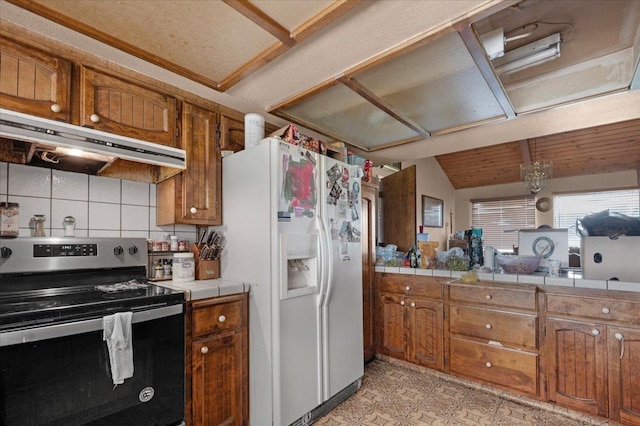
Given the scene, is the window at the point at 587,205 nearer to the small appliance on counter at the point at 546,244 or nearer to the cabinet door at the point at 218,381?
the small appliance on counter at the point at 546,244

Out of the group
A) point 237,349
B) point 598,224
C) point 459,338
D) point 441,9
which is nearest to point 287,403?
point 237,349

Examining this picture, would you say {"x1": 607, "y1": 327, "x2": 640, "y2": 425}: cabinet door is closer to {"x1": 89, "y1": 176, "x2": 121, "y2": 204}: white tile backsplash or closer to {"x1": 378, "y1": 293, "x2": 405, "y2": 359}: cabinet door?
{"x1": 378, "y1": 293, "x2": 405, "y2": 359}: cabinet door

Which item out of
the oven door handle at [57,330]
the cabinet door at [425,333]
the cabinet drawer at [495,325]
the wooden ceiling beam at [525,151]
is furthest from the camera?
the wooden ceiling beam at [525,151]

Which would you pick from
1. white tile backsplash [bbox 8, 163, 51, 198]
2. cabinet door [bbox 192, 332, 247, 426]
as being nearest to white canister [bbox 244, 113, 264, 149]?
white tile backsplash [bbox 8, 163, 51, 198]

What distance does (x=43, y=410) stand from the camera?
1172mm

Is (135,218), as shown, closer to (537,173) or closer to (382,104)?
(382,104)

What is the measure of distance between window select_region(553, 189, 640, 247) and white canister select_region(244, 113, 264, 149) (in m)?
5.80

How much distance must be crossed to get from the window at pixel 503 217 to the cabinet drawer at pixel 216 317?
232 inches

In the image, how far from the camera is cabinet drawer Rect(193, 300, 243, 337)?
165 cm

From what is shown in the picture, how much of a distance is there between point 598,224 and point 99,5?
121 inches

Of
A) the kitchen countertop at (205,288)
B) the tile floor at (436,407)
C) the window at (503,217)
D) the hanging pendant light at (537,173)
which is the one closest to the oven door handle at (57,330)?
the kitchen countertop at (205,288)

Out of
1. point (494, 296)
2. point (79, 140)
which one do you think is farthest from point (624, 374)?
point (79, 140)

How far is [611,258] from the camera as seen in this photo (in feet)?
6.82

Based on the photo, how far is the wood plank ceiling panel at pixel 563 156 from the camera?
15.5 feet
